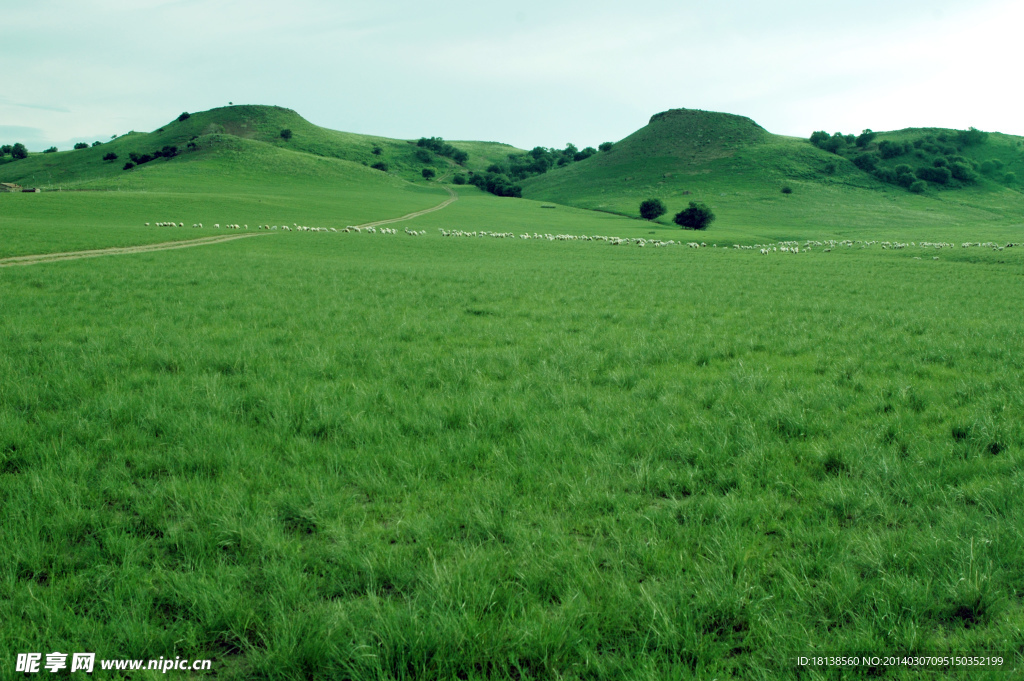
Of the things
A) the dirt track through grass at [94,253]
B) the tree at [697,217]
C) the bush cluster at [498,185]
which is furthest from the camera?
the bush cluster at [498,185]

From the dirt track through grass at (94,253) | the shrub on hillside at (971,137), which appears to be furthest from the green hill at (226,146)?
the shrub on hillside at (971,137)

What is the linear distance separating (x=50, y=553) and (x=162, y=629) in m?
1.32

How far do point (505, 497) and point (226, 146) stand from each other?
6209 inches

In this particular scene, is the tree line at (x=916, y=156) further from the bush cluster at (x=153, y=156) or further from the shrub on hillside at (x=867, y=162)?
the bush cluster at (x=153, y=156)

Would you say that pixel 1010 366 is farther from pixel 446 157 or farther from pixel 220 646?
pixel 446 157

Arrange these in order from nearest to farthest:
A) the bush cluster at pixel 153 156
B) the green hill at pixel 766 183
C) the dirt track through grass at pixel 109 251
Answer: the dirt track through grass at pixel 109 251
the green hill at pixel 766 183
the bush cluster at pixel 153 156

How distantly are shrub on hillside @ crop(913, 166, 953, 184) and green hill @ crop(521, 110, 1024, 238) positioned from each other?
2.09 m

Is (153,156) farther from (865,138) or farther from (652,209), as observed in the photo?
(865,138)

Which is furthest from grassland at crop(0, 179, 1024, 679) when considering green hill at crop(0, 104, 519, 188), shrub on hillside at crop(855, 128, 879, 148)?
shrub on hillside at crop(855, 128, 879, 148)

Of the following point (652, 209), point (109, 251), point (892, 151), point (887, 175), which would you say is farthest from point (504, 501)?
point (892, 151)

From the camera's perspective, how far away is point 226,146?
447 feet

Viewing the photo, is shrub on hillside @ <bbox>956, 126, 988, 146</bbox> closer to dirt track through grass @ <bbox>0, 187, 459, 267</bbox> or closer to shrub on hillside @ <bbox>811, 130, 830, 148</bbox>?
shrub on hillside @ <bbox>811, 130, 830, 148</bbox>

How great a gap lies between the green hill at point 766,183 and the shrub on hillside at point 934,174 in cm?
209

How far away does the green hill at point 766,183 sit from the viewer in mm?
94438
